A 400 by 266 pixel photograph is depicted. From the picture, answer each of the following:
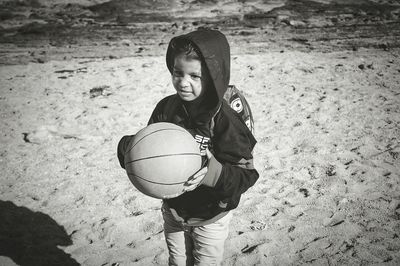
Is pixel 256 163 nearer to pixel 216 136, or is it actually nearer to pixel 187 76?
pixel 216 136

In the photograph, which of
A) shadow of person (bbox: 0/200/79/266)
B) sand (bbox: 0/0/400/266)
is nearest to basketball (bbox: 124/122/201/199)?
sand (bbox: 0/0/400/266)

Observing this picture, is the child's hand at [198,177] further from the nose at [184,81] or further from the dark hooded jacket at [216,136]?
the nose at [184,81]

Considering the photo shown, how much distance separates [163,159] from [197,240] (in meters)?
0.74

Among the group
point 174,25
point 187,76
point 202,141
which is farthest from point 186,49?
point 174,25

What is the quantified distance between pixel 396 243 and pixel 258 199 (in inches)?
65.3

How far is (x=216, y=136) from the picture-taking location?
2.05 meters

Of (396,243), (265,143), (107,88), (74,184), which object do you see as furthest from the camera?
(107,88)

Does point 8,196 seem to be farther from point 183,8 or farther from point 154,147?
point 183,8

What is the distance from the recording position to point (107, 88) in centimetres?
745

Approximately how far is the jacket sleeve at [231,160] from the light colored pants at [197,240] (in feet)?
1.42

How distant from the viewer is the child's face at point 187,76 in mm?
1984

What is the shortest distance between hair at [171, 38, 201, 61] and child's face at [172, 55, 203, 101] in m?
0.02

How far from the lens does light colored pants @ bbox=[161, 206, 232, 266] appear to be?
2293 millimetres

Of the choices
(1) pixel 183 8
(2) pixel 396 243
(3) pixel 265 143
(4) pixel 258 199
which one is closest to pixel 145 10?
(1) pixel 183 8
